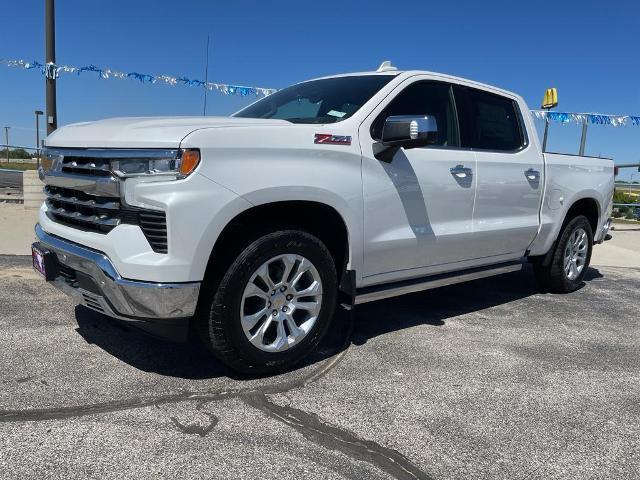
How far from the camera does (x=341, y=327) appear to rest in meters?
4.37

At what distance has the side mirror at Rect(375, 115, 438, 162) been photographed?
3.41m

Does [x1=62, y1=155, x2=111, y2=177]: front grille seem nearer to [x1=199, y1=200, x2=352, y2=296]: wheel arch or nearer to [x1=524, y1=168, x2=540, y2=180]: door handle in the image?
[x1=199, y1=200, x2=352, y2=296]: wheel arch

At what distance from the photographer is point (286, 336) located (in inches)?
133

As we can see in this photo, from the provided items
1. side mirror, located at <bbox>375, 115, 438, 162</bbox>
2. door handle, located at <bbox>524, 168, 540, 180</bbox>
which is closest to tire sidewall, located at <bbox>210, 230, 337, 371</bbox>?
side mirror, located at <bbox>375, 115, 438, 162</bbox>

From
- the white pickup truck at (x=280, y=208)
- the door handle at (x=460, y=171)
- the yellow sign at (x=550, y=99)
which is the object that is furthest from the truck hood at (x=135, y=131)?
the yellow sign at (x=550, y=99)

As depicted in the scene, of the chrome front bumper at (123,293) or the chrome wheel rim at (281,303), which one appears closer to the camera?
the chrome front bumper at (123,293)

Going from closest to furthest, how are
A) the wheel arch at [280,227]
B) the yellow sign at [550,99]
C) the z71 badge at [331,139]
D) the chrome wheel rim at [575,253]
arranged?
the wheel arch at [280,227]
the z71 badge at [331,139]
the chrome wheel rim at [575,253]
the yellow sign at [550,99]

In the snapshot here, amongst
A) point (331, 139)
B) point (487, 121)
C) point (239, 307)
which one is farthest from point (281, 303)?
point (487, 121)

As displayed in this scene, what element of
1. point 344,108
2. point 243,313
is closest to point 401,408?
point 243,313

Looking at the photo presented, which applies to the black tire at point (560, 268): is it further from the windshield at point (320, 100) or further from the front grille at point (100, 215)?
the front grille at point (100, 215)

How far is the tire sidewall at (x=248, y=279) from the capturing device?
3.04m

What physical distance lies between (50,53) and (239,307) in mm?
8355

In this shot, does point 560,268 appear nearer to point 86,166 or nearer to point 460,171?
point 460,171

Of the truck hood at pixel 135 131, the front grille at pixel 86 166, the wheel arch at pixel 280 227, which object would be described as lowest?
the wheel arch at pixel 280 227
